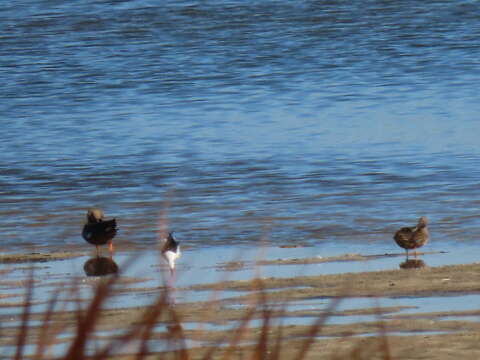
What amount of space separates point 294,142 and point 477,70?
1019 centimetres

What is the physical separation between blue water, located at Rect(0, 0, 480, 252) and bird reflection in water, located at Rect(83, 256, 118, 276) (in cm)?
90

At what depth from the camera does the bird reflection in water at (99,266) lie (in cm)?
1259

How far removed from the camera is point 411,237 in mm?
A: 12633

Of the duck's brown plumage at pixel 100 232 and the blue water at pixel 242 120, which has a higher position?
the duck's brown plumage at pixel 100 232

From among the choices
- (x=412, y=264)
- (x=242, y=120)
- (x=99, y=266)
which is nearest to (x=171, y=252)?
(x=99, y=266)

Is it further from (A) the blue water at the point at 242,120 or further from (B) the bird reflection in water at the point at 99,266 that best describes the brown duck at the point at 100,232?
(A) the blue water at the point at 242,120

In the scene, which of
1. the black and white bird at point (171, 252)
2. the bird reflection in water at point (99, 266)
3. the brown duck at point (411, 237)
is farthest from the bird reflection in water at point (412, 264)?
the bird reflection in water at point (99, 266)

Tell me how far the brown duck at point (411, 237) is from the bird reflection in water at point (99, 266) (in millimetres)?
2481

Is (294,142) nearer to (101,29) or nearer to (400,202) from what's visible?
(400,202)

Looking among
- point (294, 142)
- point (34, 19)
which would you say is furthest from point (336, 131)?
point (34, 19)

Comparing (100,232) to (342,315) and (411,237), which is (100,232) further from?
(342,315)

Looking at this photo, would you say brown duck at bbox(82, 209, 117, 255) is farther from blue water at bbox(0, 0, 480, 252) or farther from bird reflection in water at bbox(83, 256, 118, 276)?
blue water at bbox(0, 0, 480, 252)

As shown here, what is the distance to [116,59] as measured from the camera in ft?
116

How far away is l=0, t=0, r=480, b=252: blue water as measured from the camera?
613 inches
